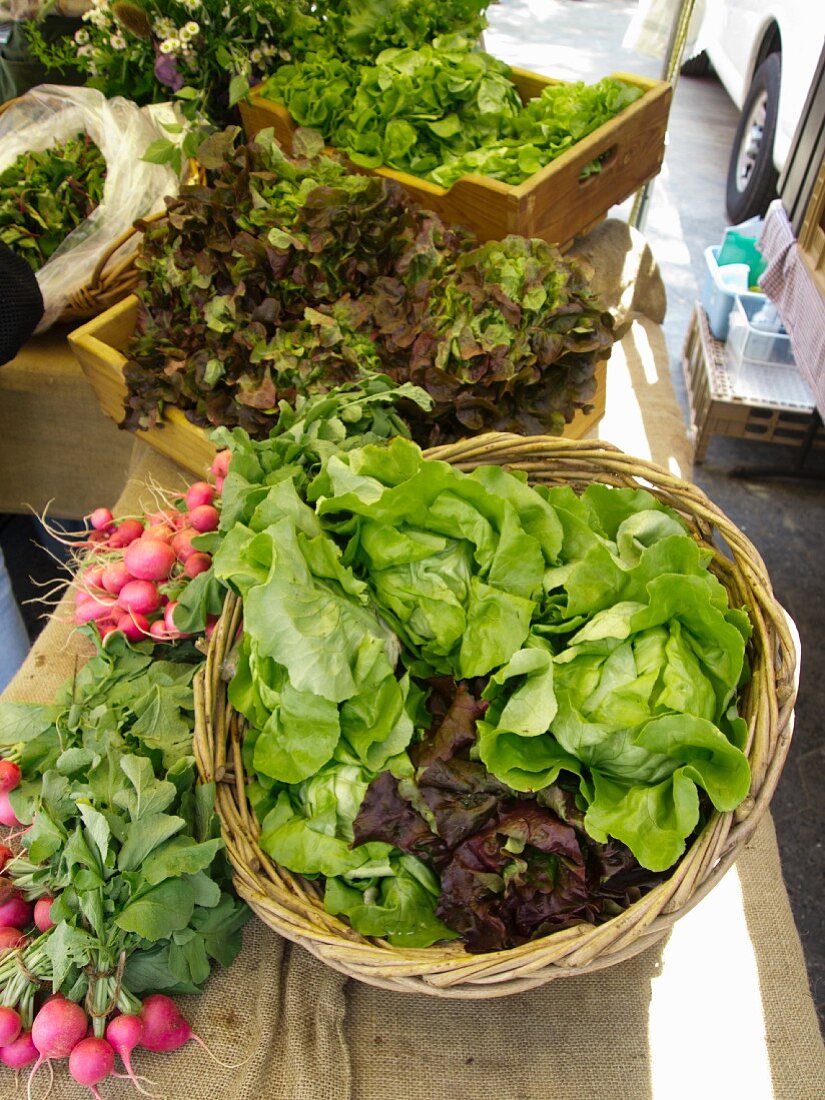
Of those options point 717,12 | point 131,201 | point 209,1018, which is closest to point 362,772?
point 209,1018

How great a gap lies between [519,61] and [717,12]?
1.42 m

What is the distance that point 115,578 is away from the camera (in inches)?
55.7

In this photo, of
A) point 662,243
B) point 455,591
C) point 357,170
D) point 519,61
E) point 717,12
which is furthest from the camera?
point 519,61

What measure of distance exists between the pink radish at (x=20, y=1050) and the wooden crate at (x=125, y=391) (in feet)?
3.19

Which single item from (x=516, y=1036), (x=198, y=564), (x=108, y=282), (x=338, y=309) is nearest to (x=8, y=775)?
(x=198, y=564)

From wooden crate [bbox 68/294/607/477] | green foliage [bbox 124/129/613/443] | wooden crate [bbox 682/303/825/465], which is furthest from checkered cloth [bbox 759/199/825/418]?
green foliage [bbox 124/129/613/443]

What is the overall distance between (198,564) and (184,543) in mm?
77

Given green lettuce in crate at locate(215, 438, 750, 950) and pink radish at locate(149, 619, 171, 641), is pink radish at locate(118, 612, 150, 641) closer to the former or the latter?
pink radish at locate(149, 619, 171, 641)

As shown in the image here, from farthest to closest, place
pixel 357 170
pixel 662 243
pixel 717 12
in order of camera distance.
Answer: pixel 717 12
pixel 662 243
pixel 357 170

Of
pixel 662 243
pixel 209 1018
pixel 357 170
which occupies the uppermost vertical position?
pixel 357 170

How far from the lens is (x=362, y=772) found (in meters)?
1.07

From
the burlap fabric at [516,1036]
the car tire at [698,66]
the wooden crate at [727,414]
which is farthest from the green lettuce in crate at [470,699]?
the car tire at [698,66]

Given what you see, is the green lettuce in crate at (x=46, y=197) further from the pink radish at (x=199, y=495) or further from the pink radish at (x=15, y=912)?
the pink radish at (x=15, y=912)

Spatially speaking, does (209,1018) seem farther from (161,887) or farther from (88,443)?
(88,443)
